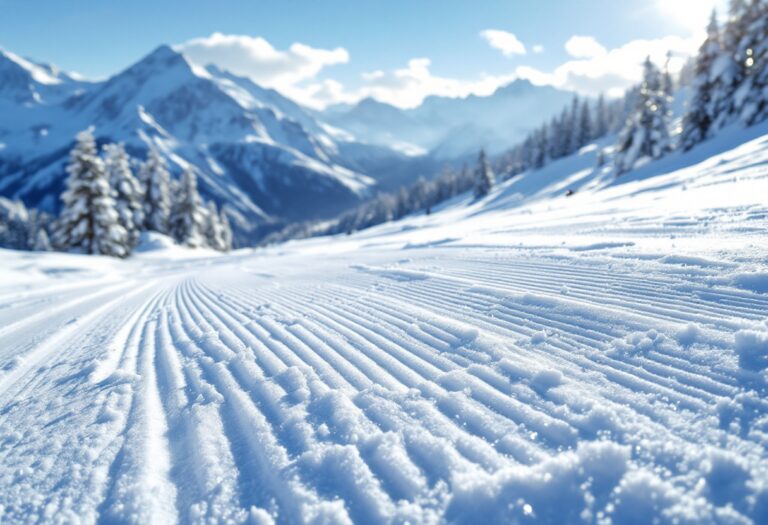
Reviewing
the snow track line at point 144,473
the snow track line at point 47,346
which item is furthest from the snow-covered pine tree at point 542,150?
the snow track line at point 144,473

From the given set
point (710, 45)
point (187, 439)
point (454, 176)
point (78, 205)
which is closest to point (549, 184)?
point (710, 45)

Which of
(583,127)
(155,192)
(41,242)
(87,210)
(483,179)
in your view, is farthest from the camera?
(583,127)

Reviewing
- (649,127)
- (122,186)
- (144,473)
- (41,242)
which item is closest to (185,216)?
(122,186)

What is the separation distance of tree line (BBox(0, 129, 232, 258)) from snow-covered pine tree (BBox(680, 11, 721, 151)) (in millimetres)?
38480

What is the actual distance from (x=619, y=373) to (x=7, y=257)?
2203 cm

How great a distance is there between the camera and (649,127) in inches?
1151

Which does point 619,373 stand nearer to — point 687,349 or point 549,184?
point 687,349

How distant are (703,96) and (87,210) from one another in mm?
42147

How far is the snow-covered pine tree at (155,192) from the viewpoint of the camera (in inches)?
1518

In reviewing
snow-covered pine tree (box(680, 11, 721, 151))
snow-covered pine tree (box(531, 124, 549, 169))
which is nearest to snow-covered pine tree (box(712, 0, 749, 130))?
snow-covered pine tree (box(680, 11, 721, 151))

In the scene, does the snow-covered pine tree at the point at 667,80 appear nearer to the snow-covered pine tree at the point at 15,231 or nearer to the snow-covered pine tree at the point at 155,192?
the snow-covered pine tree at the point at 155,192

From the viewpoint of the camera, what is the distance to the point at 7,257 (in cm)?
1647

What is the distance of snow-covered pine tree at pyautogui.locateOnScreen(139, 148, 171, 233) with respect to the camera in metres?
38.6

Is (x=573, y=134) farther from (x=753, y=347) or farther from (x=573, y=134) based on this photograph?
(x=753, y=347)
